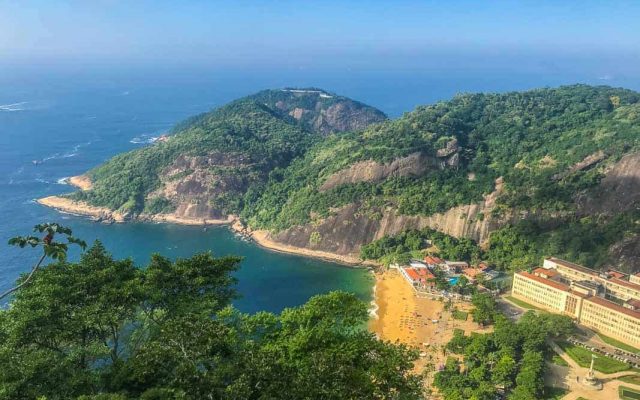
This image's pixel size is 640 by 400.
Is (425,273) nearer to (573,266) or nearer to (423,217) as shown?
(423,217)

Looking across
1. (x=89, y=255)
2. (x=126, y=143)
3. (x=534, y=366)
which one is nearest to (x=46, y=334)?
(x=89, y=255)

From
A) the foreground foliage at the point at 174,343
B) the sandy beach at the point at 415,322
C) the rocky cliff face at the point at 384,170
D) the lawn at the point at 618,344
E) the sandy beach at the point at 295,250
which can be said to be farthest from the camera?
the rocky cliff face at the point at 384,170

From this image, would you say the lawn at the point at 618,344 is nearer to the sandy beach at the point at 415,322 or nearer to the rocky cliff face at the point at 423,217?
the sandy beach at the point at 415,322

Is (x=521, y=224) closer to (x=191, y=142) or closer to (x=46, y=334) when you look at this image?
(x=46, y=334)

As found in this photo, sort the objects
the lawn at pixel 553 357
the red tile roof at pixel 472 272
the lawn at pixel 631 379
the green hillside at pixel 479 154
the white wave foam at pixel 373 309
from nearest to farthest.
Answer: the lawn at pixel 631 379 → the lawn at pixel 553 357 → the white wave foam at pixel 373 309 → the red tile roof at pixel 472 272 → the green hillside at pixel 479 154

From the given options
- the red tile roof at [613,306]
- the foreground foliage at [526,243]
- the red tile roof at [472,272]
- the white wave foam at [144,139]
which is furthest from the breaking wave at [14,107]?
the red tile roof at [613,306]

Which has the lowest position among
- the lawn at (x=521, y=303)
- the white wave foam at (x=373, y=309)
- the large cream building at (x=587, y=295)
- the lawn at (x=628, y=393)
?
the white wave foam at (x=373, y=309)

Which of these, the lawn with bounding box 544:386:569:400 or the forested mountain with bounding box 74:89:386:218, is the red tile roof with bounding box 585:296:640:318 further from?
the forested mountain with bounding box 74:89:386:218
